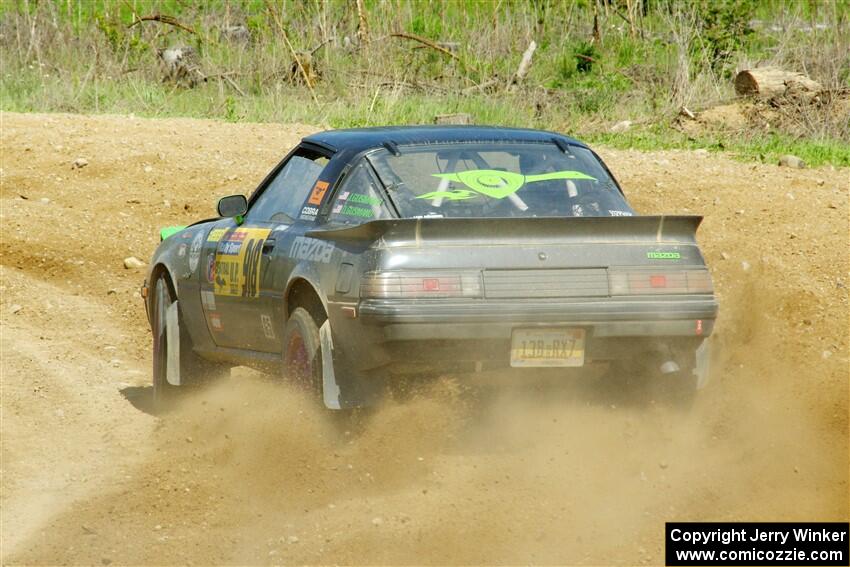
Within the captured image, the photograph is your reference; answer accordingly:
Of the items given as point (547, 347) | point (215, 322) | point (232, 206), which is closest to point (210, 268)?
point (215, 322)

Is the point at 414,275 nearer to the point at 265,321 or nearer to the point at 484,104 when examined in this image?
the point at 265,321

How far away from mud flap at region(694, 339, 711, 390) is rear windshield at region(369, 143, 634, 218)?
85cm

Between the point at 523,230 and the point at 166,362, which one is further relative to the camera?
the point at 166,362

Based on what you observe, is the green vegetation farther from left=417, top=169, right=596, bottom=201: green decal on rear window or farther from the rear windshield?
left=417, top=169, right=596, bottom=201: green decal on rear window

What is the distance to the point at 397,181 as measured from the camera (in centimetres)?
688

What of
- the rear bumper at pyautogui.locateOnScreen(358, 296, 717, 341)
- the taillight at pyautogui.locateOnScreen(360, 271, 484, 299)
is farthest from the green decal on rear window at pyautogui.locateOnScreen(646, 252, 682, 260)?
the taillight at pyautogui.locateOnScreen(360, 271, 484, 299)

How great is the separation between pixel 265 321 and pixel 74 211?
7.63 m

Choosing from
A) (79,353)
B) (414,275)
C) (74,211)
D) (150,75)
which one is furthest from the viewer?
(150,75)

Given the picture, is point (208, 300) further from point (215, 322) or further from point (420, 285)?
point (420, 285)

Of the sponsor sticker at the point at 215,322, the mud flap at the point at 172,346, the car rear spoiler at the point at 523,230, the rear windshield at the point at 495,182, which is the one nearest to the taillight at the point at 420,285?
the car rear spoiler at the point at 523,230

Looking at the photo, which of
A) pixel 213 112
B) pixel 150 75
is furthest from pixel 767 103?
pixel 150 75

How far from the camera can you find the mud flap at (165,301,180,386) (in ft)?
28.1

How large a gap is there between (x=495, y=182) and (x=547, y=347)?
114cm

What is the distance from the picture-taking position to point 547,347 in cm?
609
